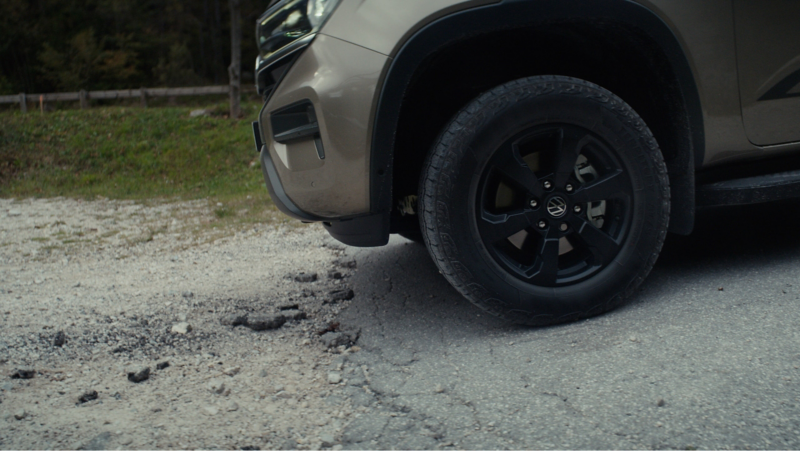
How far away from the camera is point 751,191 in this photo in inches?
91.2

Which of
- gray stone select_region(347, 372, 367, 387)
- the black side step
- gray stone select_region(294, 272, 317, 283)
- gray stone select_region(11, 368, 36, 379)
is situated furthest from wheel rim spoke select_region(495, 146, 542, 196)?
gray stone select_region(11, 368, 36, 379)

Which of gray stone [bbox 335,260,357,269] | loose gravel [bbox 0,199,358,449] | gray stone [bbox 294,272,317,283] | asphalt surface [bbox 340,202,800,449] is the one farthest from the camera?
gray stone [bbox 335,260,357,269]

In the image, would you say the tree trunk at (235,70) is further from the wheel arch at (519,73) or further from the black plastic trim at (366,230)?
the black plastic trim at (366,230)

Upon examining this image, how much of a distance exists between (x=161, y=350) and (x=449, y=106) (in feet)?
5.29

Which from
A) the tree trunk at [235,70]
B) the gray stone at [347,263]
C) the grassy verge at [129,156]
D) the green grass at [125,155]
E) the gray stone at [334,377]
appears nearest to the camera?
the gray stone at [334,377]

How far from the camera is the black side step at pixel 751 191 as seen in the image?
91.4 inches

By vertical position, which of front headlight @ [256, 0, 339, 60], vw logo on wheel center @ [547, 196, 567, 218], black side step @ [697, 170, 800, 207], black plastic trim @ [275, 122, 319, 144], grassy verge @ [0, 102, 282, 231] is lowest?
grassy verge @ [0, 102, 282, 231]

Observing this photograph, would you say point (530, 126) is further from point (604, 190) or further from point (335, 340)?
point (335, 340)

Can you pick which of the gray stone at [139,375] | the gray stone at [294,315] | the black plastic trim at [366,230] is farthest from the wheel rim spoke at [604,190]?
the gray stone at [139,375]

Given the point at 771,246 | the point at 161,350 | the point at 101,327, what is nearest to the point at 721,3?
the point at 771,246

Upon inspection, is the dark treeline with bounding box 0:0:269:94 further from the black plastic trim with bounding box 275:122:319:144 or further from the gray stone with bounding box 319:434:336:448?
the gray stone with bounding box 319:434:336:448

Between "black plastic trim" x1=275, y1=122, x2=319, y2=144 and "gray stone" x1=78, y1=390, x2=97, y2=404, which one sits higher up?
"black plastic trim" x1=275, y1=122, x2=319, y2=144

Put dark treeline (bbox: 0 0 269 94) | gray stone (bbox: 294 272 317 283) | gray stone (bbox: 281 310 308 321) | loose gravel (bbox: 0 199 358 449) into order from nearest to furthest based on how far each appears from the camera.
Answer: loose gravel (bbox: 0 199 358 449), gray stone (bbox: 281 310 308 321), gray stone (bbox: 294 272 317 283), dark treeline (bbox: 0 0 269 94)

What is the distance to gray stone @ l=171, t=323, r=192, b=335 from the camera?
2.43 m
